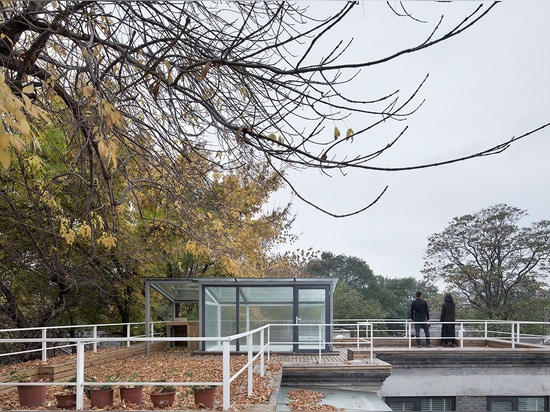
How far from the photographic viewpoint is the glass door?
15617 millimetres

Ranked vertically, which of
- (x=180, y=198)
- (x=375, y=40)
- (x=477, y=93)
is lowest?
(x=180, y=198)

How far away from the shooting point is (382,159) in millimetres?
3807

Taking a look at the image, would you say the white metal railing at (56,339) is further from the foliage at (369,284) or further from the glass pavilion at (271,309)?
the foliage at (369,284)

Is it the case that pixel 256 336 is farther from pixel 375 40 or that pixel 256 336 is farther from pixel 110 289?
pixel 375 40

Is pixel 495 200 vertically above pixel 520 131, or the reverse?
pixel 495 200

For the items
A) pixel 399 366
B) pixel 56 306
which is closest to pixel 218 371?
pixel 399 366

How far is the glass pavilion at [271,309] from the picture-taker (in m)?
15.6

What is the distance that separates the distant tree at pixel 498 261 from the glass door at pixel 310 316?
16.3m

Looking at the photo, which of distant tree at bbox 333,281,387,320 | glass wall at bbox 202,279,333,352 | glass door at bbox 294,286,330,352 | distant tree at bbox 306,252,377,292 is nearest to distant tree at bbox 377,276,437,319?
distant tree at bbox 306,252,377,292

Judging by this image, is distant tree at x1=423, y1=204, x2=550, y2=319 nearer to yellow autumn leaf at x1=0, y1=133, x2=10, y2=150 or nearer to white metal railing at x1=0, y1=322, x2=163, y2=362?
white metal railing at x1=0, y1=322, x2=163, y2=362

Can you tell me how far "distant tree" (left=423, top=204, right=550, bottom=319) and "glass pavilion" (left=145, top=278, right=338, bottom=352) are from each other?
1647cm

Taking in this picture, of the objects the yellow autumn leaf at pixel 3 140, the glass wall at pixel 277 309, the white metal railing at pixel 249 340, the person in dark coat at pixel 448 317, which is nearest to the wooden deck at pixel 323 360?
the white metal railing at pixel 249 340

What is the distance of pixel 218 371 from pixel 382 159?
8541 millimetres

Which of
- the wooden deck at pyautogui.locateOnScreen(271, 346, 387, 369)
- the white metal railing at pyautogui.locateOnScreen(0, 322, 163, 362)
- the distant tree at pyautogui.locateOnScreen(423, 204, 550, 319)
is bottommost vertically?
the wooden deck at pyautogui.locateOnScreen(271, 346, 387, 369)
